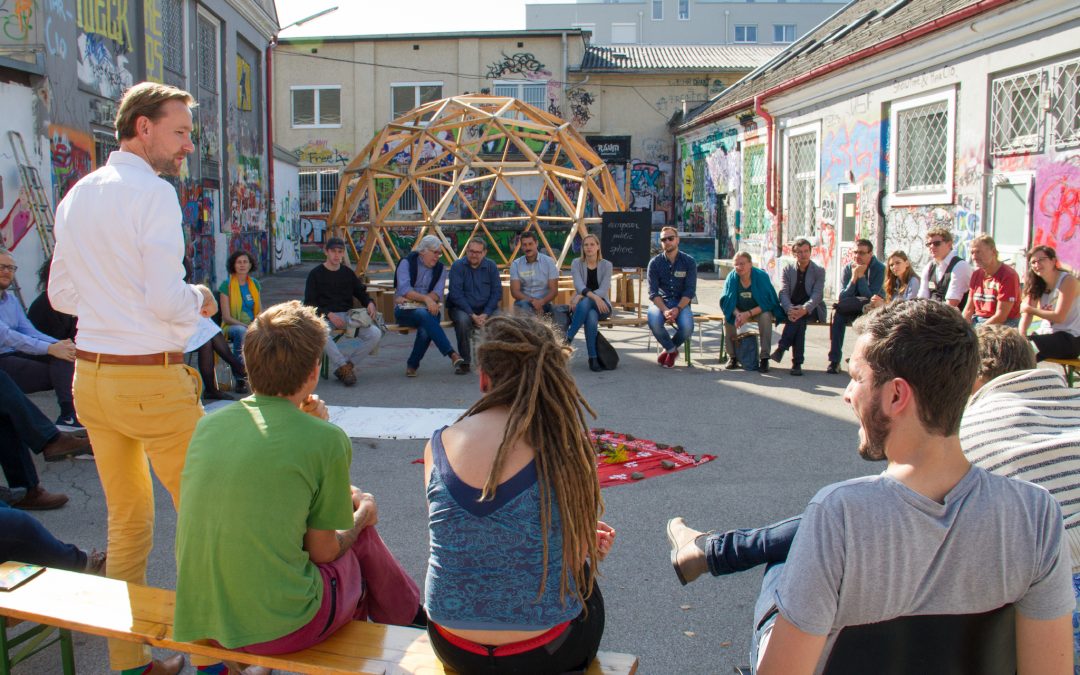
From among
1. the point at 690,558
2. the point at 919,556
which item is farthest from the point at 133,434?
the point at 919,556

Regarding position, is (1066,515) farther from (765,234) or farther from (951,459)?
(765,234)

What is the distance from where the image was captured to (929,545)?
1.72 meters

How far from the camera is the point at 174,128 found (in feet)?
10.1

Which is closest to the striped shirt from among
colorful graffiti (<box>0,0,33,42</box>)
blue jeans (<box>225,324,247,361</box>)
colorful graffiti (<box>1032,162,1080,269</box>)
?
blue jeans (<box>225,324,247,361</box>)

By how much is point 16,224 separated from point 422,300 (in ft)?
13.5

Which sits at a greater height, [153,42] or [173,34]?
[173,34]

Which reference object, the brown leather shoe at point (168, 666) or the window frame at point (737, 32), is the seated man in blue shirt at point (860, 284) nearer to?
the brown leather shoe at point (168, 666)

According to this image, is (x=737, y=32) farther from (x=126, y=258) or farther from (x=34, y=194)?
(x=126, y=258)

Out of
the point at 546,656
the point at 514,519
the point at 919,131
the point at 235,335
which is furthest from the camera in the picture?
the point at 919,131

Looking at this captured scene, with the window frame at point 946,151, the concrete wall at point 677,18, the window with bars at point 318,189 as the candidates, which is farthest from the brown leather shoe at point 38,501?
the concrete wall at point 677,18

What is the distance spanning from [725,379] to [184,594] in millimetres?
7079

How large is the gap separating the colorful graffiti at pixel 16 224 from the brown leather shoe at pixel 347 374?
350cm

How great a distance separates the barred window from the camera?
9.07 meters

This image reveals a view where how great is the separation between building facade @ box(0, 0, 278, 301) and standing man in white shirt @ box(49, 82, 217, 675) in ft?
22.8
